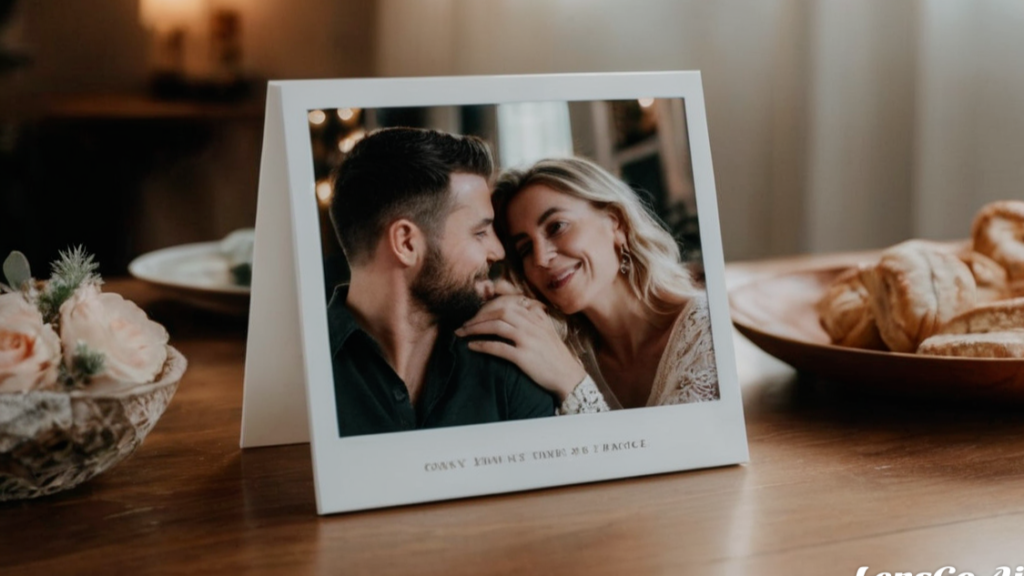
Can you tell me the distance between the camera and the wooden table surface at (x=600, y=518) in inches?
21.7

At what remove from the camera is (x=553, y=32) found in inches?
92.4

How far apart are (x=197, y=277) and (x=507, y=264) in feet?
2.25

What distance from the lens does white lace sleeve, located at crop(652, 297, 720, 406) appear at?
0.68 metres

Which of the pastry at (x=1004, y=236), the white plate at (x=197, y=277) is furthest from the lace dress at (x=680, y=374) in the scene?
the white plate at (x=197, y=277)

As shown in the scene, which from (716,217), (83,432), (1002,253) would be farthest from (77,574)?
(1002,253)

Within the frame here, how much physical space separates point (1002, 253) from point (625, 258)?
462 millimetres

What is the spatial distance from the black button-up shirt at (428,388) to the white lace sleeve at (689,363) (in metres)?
0.09

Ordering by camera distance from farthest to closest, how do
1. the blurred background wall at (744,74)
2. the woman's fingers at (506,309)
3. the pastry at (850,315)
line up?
1. the blurred background wall at (744,74)
2. the pastry at (850,315)
3. the woman's fingers at (506,309)

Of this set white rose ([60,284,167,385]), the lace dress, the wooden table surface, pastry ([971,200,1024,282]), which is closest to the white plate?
the wooden table surface

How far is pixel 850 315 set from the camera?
892 millimetres

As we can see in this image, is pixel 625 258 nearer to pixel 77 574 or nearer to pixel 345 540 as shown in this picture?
pixel 345 540

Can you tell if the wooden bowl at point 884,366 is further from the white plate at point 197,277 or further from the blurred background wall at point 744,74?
the blurred background wall at point 744,74

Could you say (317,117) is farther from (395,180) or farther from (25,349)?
(25,349)

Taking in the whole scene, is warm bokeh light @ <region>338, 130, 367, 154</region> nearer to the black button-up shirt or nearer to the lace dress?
the black button-up shirt
